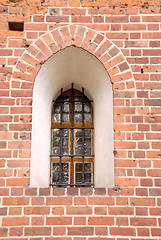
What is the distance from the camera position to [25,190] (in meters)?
2.92

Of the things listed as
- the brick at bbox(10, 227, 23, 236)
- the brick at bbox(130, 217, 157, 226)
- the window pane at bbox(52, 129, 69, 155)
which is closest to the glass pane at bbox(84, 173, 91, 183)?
the window pane at bbox(52, 129, 69, 155)

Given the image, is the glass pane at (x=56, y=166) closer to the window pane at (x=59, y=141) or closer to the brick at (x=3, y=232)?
the window pane at (x=59, y=141)

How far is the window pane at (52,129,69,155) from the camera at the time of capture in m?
3.74

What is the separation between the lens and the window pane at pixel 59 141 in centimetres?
374

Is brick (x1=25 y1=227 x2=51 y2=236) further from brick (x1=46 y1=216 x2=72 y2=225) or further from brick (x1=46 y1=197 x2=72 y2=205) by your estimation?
brick (x1=46 y1=197 x2=72 y2=205)

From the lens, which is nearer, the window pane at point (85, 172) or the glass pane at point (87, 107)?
the window pane at point (85, 172)

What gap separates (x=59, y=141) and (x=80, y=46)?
3.93 feet

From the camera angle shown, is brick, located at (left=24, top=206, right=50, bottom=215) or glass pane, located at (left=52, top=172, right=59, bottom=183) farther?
glass pane, located at (left=52, top=172, right=59, bottom=183)

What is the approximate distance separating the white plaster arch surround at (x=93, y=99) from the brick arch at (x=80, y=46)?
7 centimetres

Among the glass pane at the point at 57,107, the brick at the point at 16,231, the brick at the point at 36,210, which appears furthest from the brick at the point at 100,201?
the glass pane at the point at 57,107

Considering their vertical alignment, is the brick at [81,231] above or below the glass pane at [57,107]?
below

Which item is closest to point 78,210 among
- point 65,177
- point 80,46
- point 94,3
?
point 65,177

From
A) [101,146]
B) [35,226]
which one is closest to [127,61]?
[101,146]

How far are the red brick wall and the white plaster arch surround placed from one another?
0.10m
